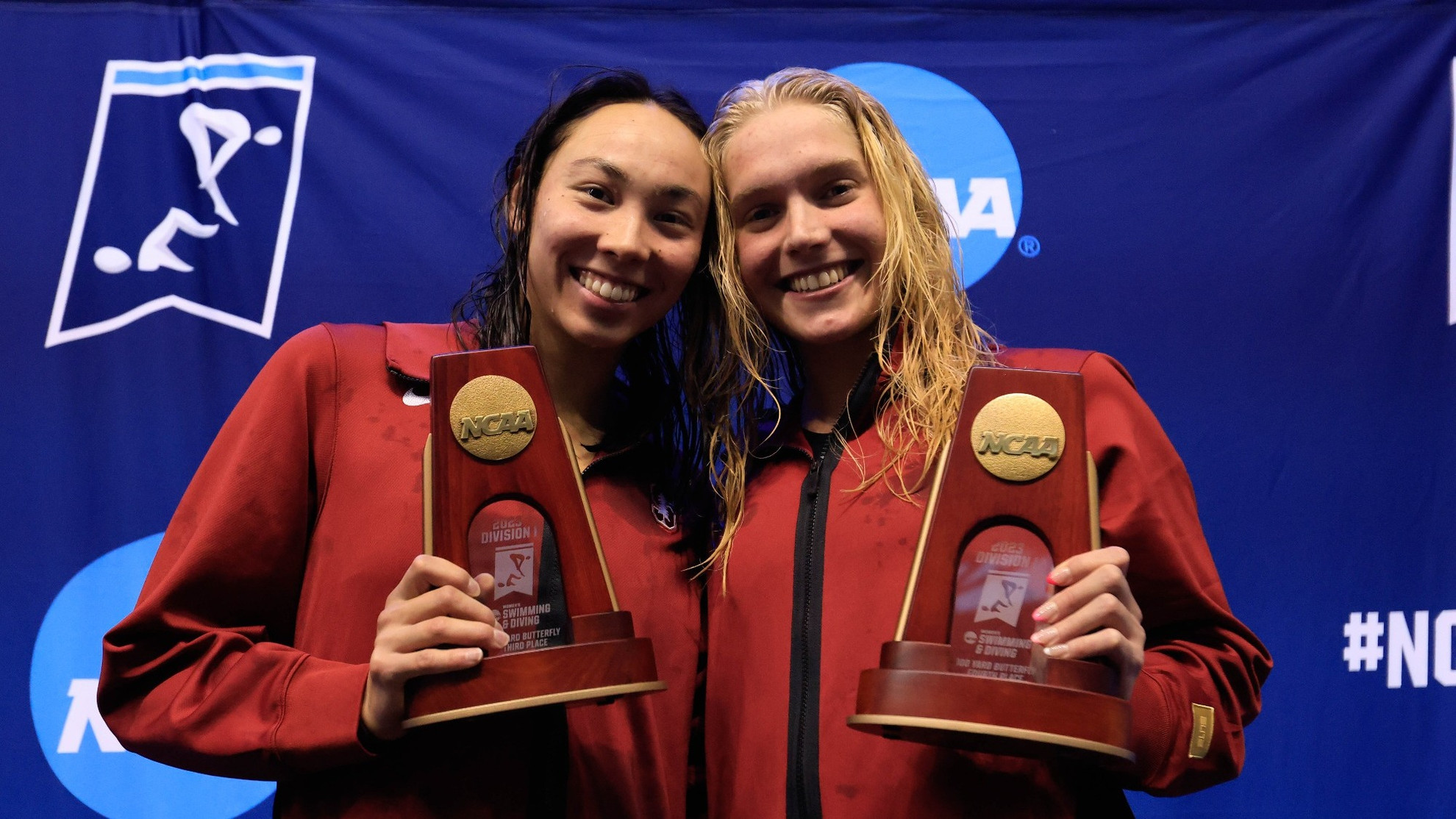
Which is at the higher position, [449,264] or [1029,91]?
[1029,91]

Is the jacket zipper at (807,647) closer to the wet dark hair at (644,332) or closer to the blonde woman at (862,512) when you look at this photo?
the blonde woman at (862,512)

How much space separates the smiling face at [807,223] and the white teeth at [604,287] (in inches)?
7.3

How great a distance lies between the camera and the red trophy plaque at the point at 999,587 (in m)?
1.14

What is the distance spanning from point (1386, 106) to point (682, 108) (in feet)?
5.27

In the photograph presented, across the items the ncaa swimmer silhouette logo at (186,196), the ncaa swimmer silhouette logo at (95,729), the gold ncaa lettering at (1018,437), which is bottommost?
the ncaa swimmer silhouette logo at (95,729)

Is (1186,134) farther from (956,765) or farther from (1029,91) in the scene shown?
(956,765)

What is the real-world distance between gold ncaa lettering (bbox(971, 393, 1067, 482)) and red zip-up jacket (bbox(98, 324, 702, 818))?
21.1 inches

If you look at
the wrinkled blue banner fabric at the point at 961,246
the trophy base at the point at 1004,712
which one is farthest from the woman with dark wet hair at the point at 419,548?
the wrinkled blue banner fabric at the point at 961,246

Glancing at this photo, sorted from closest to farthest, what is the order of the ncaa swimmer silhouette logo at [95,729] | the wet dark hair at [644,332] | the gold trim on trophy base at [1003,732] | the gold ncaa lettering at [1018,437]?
1. the gold trim on trophy base at [1003,732]
2. the gold ncaa lettering at [1018,437]
3. the wet dark hair at [644,332]
4. the ncaa swimmer silhouette logo at [95,729]

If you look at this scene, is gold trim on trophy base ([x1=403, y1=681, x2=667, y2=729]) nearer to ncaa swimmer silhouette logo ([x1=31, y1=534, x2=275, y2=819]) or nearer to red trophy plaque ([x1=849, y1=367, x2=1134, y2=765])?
red trophy plaque ([x1=849, y1=367, x2=1134, y2=765])

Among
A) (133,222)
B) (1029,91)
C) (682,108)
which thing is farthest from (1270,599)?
(133,222)

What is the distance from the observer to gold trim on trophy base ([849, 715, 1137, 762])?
1.12 meters

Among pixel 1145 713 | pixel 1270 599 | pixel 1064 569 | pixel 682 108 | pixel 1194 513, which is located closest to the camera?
pixel 1064 569

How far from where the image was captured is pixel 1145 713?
1.28 meters
